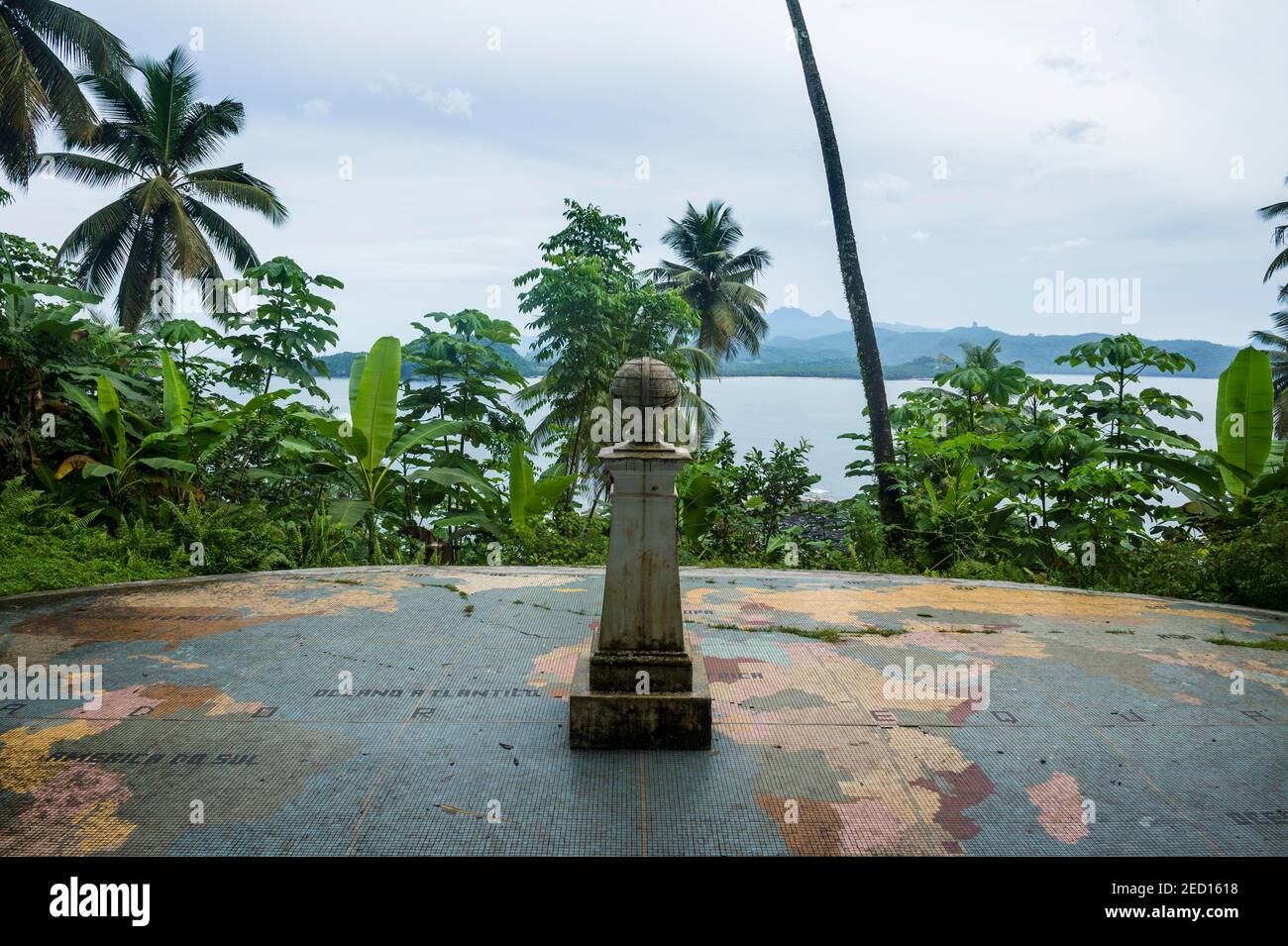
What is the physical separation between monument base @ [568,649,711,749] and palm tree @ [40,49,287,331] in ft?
70.6

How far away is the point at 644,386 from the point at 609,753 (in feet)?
5.81

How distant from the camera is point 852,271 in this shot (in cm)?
970

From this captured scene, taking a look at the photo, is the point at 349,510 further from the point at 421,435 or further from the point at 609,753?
the point at 609,753

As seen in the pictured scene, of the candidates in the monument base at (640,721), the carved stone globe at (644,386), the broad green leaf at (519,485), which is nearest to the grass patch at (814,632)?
the monument base at (640,721)

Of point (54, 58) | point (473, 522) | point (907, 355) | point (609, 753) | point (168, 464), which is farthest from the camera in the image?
point (907, 355)

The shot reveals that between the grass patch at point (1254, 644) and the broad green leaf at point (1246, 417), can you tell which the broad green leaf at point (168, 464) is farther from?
the broad green leaf at point (1246, 417)

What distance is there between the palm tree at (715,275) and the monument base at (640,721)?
24.0m

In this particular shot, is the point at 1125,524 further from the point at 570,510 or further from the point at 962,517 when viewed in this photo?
the point at 570,510

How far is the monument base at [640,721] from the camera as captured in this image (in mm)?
3961

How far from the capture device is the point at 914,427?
9.70 m

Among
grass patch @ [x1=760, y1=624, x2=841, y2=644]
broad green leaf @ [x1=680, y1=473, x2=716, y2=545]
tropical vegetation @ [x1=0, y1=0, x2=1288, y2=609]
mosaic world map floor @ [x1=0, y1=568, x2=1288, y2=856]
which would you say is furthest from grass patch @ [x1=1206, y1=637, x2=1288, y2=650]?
broad green leaf @ [x1=680, y1=473, x2=716, y2=545]

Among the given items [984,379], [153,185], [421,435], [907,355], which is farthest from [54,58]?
[907,355]

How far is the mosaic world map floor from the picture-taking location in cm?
326

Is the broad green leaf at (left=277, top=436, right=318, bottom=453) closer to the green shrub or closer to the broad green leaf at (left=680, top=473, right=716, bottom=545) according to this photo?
the green shrub
